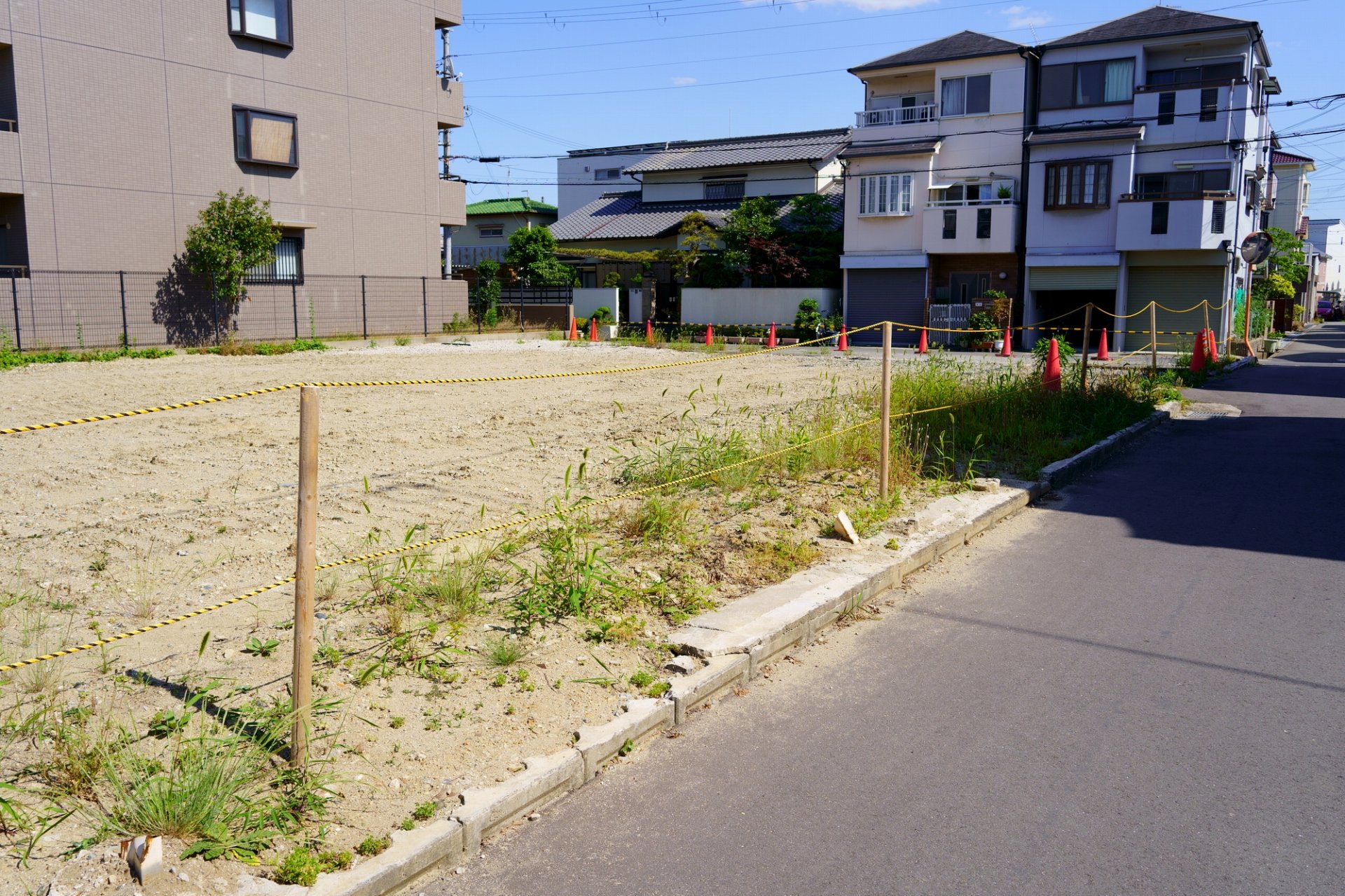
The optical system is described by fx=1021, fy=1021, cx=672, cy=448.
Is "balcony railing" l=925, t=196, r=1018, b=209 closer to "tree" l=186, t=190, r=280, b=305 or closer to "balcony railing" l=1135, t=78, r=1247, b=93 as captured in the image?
"balcony railing" l=1135, t=78, r=1247, b=93

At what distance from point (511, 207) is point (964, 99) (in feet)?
103

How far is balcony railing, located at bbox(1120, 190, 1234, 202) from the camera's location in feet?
107

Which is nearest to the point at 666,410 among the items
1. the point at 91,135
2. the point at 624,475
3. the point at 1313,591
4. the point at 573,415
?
the point at 573,415

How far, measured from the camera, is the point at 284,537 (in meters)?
7.20

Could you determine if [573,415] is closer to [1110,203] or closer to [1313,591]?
[1313,591]

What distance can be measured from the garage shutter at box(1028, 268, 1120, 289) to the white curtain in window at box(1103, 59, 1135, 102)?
5.82 metres

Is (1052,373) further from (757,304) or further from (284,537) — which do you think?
(757,304)

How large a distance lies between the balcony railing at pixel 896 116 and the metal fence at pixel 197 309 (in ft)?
55.1

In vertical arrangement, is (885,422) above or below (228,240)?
below

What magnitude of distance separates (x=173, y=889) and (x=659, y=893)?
1.57m

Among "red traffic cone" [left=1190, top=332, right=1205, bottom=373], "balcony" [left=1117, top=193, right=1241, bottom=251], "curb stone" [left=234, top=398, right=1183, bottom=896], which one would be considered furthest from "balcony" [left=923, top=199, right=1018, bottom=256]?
"curb stone" [left=234, top=398, right=1183, bottom=896]

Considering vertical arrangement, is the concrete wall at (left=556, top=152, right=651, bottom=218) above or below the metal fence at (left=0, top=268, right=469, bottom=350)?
above

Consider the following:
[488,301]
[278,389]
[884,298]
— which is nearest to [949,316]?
[884,298]

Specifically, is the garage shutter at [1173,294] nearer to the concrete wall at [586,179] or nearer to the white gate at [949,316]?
the white gate at [949,316]
